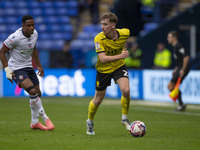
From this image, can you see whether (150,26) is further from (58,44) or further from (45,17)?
(45,17)

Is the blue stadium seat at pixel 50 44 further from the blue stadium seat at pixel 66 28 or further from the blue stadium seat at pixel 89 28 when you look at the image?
the blue stadium seat at pixel 89 28

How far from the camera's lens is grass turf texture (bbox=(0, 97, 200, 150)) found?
7.32 metres

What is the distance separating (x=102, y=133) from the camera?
9.04 meters

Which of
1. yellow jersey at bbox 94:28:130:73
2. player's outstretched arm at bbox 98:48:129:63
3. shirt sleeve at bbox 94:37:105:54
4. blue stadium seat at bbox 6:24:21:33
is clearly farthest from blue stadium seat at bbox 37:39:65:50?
player's outstretched arm at bbox 98:48:129:63

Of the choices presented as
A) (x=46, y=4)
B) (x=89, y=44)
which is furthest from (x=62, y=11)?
(x=89, y=44)

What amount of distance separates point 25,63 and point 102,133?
6.79ft

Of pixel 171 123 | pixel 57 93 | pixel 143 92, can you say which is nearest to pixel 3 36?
pixel 57 93

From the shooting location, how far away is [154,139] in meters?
8.03

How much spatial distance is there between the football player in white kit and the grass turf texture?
374 mm

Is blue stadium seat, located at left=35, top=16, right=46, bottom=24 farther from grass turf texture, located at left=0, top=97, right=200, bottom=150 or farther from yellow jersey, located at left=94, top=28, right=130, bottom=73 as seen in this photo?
yellow jersey, located at left=94, top=28, right=130, bottom=73

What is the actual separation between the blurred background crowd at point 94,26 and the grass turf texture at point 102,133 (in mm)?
7062

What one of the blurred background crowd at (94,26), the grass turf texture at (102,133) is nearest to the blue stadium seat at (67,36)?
the blurred background crowd at (94,26)

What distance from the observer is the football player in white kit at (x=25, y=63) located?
9336 mm

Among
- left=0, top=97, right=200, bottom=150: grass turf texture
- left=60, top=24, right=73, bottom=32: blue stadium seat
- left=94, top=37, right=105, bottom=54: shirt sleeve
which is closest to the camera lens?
left=0, top=97, right=200, bottom=150: grass turf texture
